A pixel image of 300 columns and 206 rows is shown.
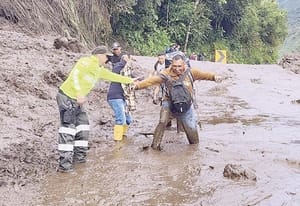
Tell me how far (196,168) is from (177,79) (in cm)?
162

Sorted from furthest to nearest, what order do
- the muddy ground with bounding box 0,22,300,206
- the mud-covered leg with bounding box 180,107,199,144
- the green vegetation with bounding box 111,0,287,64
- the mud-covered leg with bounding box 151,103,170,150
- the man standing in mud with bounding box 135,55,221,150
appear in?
the green vegetation with bounding box 111,0,287,64 < the mud-covered leg with bounding box 180,107,199,144 < the mud-covered leg with bounding box 151,103,170,150 < the man standing in mud with bounding box 135,55,221,150 < the muddy ground with bounding box 0,22,300,206

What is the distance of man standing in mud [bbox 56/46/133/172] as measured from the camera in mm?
7098

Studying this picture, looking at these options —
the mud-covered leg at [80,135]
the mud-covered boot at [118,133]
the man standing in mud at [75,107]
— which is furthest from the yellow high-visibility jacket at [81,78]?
the mud-covered boot at [118,133]

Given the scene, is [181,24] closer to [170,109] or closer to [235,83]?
[235,83]

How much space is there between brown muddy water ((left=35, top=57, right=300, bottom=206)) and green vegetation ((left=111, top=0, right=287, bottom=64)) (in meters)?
18.7

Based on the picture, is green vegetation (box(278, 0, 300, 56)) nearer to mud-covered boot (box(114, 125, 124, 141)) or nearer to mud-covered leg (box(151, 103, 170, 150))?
mud-covered boot (box(114, 125, 124, 141))

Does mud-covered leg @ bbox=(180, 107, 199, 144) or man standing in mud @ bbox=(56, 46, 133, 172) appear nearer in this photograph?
man standing in mud @ bbox=(56, 46, 133, 172)

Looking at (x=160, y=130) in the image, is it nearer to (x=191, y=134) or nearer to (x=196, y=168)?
(x=191, y=134)

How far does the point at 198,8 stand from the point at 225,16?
4.80m

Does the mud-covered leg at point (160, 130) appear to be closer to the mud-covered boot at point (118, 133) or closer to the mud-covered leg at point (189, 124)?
the mud-covered leg at point (189, 124)

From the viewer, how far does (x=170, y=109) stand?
8.58m

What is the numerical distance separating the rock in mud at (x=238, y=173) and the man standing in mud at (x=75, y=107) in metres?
2.03

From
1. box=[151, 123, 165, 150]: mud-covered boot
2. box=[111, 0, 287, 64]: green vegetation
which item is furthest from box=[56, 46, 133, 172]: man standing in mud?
box=[111, 0, 287, 64]: green vegetation

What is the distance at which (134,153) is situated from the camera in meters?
8.20
